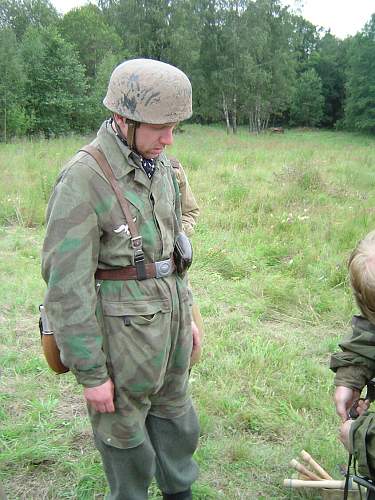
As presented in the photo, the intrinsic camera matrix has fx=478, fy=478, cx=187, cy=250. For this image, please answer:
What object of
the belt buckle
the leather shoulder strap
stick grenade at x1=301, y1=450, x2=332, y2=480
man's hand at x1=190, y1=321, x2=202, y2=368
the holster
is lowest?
stick grenade at x1=301, y1=450, x2=332, y2=480

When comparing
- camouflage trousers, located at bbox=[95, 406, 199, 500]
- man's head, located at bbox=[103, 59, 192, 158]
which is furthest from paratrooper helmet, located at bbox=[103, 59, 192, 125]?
camouflage trousers, located at bbox=[95, 406, 199, 500]

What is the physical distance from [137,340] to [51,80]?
30912 millimetres

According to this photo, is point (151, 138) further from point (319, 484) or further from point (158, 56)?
point (158, 56)

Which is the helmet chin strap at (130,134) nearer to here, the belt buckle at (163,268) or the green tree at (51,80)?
the belt buckle at (163,268)

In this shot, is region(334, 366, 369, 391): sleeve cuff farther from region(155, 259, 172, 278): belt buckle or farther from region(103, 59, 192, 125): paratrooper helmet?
region(103, 59, 192, 125): paratrooper helmet

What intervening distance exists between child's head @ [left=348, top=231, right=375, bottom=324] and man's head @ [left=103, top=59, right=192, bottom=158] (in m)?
0.82

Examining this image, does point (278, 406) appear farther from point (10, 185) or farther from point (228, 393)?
point (10, 185)

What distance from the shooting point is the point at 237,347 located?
3.98 metres

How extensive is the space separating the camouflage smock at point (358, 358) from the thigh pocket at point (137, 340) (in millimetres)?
695

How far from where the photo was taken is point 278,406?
323 centimetres

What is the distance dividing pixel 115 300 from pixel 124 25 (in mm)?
35671

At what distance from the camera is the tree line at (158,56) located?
29.1 m

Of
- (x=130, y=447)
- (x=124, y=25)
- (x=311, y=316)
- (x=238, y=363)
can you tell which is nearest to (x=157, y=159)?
(x=130, y=447)

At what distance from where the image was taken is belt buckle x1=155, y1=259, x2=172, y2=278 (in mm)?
1871
